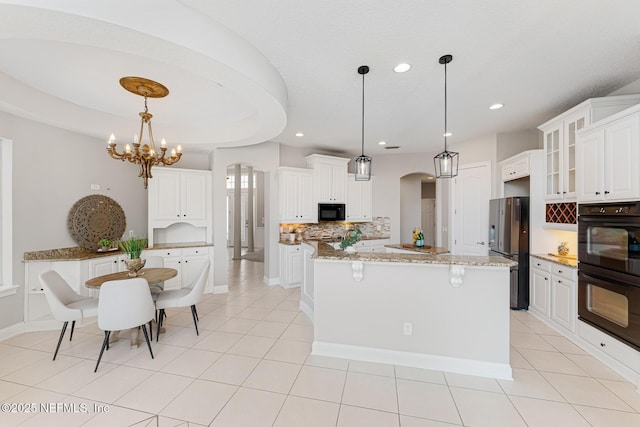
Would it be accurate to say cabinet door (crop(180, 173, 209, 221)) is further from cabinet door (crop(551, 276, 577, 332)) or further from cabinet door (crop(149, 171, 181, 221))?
cabinet door (crop(551, 276, 577, 332))

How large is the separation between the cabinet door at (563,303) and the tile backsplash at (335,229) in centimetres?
337

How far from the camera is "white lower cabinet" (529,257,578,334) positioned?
3096 millimetres

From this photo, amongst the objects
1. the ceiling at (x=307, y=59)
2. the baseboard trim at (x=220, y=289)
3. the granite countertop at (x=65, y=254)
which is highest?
the ceiling at (x=307, y=59)

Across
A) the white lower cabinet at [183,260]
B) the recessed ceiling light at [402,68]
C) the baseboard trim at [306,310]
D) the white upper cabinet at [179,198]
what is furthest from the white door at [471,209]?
the white upper cabinet at [179,198]

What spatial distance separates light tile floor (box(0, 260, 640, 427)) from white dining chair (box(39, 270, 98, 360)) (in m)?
0.41

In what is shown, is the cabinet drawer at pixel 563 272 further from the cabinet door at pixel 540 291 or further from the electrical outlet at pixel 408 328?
the electrical outlet at pixel 408 328

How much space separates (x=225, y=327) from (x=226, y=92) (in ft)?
9.80

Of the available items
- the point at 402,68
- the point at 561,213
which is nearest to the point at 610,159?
the point at 561,213

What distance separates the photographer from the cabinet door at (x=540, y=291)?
352 cm

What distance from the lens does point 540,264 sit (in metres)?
3.67

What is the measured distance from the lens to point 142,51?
1.96 m

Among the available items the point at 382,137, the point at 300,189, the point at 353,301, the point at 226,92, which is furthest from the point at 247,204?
the point at 353,301

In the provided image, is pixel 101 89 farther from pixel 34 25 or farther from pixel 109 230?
pixel 109 230

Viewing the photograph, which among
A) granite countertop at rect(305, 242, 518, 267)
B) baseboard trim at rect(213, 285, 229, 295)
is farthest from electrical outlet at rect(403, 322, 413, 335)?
baseboard trim at rect(213, 285, 229, 295)
